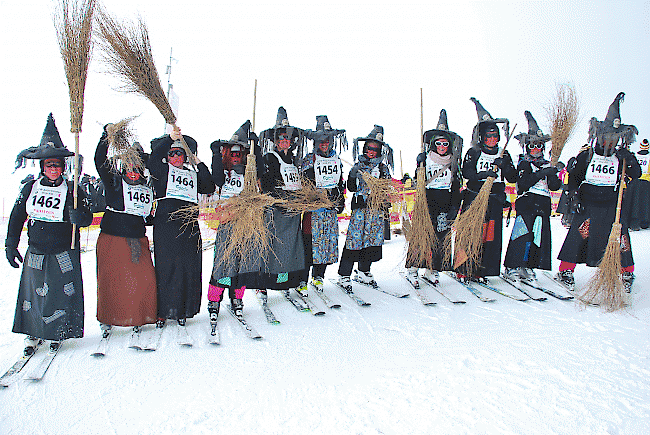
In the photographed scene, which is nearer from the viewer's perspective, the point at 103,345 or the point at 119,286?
the point at 103,345

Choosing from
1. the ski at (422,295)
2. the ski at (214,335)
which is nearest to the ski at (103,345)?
the ski at (214,335)

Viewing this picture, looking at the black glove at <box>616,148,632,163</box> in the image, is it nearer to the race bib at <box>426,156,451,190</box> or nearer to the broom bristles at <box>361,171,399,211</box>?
the race bib at <box>426,156,451,190</box>

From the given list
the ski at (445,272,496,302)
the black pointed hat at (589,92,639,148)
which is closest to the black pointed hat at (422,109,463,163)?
the black pointed hat at (589,92,639,148)

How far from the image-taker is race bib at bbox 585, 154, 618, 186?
4383 mm

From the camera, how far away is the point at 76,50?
2980 millimetres

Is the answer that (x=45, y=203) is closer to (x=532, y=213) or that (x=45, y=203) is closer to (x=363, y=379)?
(x=363, y=379)

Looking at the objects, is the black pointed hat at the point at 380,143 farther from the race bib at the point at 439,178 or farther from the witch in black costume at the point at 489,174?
the witch in black costume at the point at 489,174

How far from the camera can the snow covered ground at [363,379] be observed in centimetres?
211

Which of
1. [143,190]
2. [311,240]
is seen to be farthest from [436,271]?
[143,190]

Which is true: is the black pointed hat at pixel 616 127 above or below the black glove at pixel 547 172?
above

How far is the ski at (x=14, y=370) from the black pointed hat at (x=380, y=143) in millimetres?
3438

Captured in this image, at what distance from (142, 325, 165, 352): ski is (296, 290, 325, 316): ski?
1352mm

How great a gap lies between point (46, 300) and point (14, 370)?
493mm

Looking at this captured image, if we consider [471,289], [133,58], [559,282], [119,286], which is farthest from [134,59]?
[559,282]
